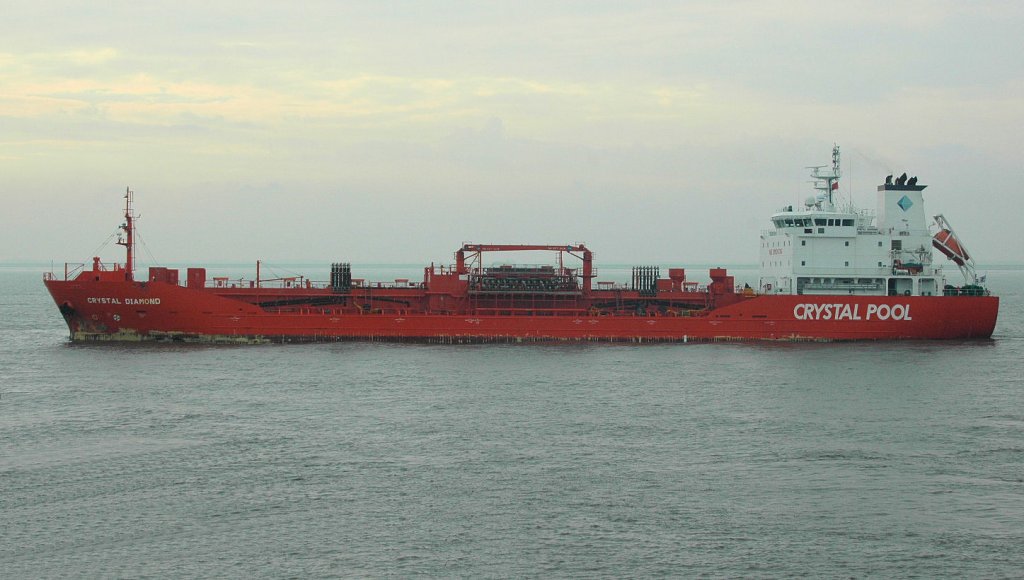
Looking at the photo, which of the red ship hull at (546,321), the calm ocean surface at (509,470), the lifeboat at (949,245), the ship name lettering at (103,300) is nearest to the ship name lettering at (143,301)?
the ship name lettering at (103,300)

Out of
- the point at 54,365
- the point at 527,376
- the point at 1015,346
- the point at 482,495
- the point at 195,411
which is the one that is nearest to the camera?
the point at 482,495

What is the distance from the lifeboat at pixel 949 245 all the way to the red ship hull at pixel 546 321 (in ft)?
10.8

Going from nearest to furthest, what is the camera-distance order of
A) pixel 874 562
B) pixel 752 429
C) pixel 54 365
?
pixel 874 562
pixel 752 429
pixel 54 365

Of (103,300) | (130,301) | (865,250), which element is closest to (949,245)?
(865,250)

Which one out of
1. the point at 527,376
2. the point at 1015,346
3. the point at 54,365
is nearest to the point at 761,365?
the point at 527,376

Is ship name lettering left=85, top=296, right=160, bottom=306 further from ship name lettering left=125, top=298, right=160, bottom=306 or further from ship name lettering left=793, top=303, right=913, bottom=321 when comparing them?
ship name lettering left=793, top=303, right=913, bottom=321

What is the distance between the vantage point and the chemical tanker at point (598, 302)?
5028 centimetres

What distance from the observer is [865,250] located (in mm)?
52875

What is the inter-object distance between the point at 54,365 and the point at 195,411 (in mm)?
14076

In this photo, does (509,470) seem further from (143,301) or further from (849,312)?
(849,312)

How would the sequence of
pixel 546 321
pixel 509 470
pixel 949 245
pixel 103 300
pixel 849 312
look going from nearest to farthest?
pixel 509 470 → pixel 103 300 → pixel 546 321 → pixel 849 312 → pixel 949 245

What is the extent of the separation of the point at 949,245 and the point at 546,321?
2239 cm

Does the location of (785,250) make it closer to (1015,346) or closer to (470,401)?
(1015,346)

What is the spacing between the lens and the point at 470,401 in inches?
1380
